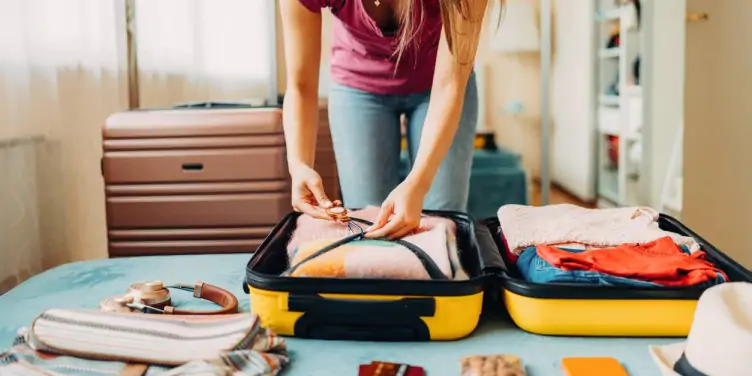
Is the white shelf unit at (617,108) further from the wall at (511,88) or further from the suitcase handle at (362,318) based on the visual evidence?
the suitcase handle at (362,318)

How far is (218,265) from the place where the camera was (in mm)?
1295

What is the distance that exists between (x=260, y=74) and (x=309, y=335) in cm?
242

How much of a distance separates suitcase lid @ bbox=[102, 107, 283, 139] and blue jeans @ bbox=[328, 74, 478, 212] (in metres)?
0.67

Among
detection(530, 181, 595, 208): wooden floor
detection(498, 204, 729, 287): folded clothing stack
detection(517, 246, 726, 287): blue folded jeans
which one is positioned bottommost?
detection(530, 181, 595, 208): wooden floor

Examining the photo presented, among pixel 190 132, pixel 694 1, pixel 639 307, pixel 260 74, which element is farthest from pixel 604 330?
pixel 260 74

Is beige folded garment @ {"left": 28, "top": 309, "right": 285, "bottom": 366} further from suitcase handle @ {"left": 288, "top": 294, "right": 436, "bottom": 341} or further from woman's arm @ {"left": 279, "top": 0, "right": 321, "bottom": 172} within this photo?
woman's arm @ {"left": 279, "top": 0, "right": 321, "bottom": 172}

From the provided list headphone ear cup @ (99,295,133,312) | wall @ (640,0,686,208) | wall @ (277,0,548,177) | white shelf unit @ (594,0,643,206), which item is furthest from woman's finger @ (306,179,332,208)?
wall @ (277,0,548,177)

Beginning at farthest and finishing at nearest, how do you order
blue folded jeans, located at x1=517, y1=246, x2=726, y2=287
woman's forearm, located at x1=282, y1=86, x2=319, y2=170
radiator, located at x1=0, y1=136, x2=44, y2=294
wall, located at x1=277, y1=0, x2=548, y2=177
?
wall, located at x1=277, y1=0, x2=548, y2=177 → radiator, located at x1=0, y1=136, x2=44, y2=294 → woman's forearm, located at x1=282, y1=86, x2=319, y2=170 → blue folded jeans, located at x1=517, y1=246, x2=726, y2=287

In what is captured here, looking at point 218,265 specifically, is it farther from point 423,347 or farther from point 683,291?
point 683,291

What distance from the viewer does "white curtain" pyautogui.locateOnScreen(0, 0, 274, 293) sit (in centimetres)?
182

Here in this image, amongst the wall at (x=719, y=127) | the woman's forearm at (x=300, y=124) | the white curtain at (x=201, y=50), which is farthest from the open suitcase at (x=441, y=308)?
the white curtain at (x=201, y=50)

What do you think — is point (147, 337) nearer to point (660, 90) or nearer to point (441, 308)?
point (441, 308)

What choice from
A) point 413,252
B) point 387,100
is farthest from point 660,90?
point 413,252

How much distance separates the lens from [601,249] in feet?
3.26
